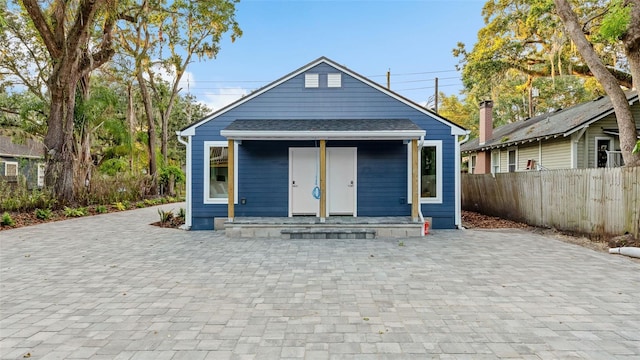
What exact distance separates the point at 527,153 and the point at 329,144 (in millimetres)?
9312

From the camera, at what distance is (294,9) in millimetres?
15289

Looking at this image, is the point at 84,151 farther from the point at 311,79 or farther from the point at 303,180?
the point at 311,79

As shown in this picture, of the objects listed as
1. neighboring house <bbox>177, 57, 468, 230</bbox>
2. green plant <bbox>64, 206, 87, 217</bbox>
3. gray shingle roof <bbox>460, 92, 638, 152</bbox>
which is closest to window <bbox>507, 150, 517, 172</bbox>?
gray shingle roof <bbox>460, 92, 638, 152</bbox>

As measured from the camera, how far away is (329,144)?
8953mm

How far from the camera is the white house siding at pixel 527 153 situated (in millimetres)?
12688

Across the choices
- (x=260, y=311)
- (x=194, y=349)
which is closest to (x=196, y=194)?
(x=260, y=311)

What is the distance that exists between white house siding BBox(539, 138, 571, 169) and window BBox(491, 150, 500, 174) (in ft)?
9.90

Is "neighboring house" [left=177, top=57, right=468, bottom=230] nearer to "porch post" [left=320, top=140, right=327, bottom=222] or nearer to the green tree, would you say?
"porch post" [left=320, top=140, right=327, bottom=222]

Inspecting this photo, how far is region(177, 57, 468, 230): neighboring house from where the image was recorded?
882 centimetres

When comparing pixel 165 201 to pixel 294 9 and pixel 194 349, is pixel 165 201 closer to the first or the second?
pixel 294 9

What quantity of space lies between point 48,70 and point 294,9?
1302cm

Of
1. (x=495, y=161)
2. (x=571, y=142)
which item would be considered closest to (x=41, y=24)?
(x=571, y=142)

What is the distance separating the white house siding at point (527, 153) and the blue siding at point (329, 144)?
6262mm

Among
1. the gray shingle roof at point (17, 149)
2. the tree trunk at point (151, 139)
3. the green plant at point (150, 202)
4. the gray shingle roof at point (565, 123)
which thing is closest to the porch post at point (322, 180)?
the gray shingle roof at point (565, 123)
